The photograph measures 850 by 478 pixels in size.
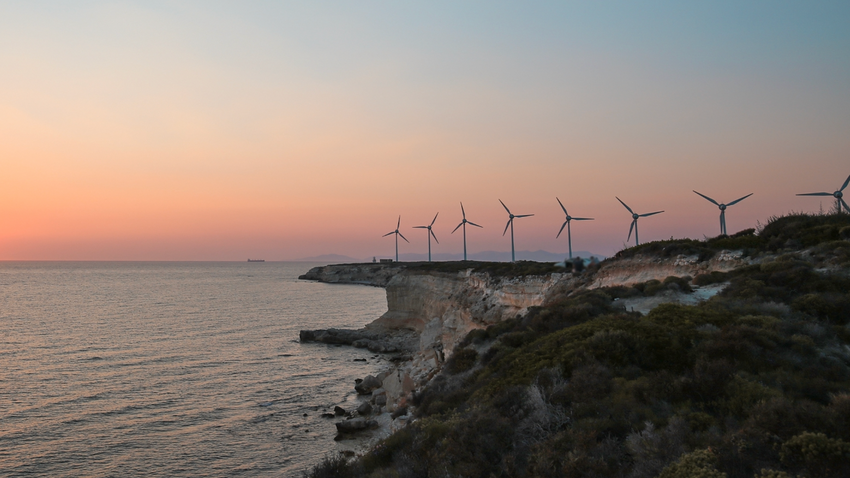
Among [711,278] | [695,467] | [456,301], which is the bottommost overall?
[456,301]

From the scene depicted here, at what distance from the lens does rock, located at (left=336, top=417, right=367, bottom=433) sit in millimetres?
25734

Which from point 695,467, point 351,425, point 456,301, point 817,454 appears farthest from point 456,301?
point 817,454

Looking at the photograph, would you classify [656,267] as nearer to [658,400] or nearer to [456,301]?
[658,400]

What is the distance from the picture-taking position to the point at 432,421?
12.7 metres

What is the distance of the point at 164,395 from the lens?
104ft

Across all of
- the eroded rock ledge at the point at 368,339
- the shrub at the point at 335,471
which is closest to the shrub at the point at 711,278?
the shrub at the point at 335,471

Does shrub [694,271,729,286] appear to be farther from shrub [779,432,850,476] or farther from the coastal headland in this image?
shrub [779,432,850,476]

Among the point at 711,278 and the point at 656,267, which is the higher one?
the point at 656,267

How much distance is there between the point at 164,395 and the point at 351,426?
49.3 feet

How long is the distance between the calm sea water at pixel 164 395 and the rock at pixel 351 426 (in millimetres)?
911

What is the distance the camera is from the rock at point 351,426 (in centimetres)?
2573

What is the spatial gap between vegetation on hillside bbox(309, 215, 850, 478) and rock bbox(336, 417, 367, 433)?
34.0 ft

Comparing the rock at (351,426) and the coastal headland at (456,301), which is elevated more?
the coastal headland at (456,301)

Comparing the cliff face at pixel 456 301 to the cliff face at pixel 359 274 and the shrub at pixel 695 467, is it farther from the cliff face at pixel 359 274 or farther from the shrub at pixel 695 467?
the cliff face at pixel 359 274
